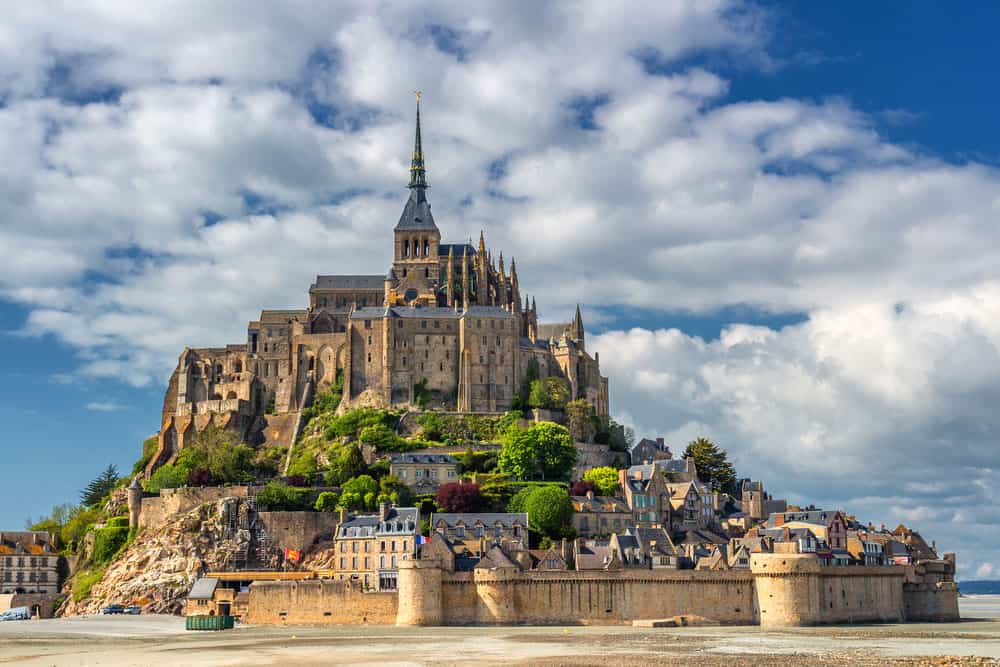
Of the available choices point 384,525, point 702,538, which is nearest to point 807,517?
point 702,538

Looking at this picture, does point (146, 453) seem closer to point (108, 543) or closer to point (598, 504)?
point (108, 543)

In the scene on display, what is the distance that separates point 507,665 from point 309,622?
23195 millimetres

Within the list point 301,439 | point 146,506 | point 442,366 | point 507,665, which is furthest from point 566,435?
point 507,665

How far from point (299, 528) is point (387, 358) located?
82.7 ft

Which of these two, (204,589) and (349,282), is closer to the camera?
(204,589)

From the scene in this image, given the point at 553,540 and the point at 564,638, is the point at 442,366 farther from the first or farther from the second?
the point at 564,638

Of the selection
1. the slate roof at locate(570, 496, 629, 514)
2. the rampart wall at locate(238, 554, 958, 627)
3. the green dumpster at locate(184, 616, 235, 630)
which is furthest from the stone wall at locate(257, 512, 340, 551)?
the slate roof at locate(570, 496, 629, 514)

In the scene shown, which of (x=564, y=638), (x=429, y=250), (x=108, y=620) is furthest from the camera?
(x=429, y=250)

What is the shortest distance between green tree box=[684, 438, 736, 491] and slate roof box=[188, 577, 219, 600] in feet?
130

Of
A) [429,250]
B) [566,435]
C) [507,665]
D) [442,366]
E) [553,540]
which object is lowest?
[507,665]

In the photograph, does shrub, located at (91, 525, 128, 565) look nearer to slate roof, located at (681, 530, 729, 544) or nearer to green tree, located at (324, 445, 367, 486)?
green tree, located at (324, 445, 367, 486)

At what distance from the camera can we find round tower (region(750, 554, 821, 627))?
68.2 meters

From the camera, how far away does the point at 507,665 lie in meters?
46.4

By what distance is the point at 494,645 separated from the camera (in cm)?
5503
